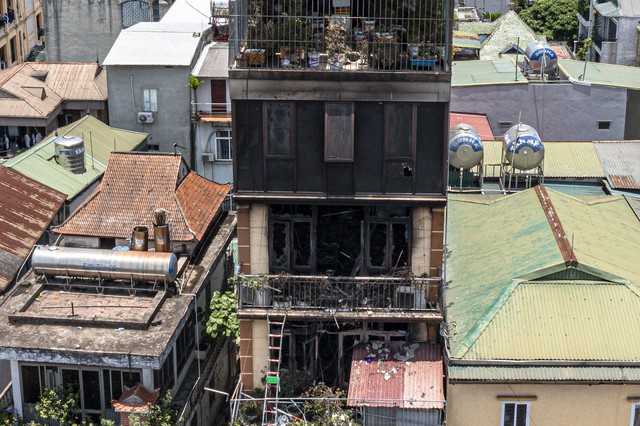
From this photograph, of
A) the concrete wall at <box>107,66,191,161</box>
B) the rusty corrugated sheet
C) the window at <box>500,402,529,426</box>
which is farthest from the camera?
the concrete wall at <box>107,66,191,161</box>

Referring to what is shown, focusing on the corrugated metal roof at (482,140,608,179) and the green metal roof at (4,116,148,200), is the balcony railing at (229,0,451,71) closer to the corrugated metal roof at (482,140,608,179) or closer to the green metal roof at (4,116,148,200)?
the corrugated metal roof at (482,140,608,179)

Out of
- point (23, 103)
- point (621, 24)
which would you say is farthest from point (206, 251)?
point (621, 24)

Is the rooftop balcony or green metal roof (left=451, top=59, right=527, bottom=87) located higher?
green metal roof (left=451, top=59, right=527, bottom=87)

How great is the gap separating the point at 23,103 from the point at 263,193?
37.2 meters

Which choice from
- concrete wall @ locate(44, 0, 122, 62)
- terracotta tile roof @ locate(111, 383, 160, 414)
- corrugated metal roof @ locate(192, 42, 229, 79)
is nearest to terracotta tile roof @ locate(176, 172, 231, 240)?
terracotta tile roof @ locate(111, 383, 160, 414)

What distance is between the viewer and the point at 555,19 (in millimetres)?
111000

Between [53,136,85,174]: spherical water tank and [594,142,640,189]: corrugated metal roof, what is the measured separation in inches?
1040

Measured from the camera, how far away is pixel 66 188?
2041 inches

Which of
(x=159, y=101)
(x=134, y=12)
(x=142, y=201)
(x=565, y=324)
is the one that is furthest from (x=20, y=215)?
(x=134, y=12)

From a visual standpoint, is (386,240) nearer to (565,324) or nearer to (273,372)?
(273,372)

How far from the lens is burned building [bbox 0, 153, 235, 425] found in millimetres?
36094

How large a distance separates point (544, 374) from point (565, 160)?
22842mm

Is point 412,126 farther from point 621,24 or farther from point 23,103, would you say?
point 621,24

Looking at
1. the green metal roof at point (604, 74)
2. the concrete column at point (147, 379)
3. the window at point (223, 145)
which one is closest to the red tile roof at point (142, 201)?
the concrete column at point (147, 379)
